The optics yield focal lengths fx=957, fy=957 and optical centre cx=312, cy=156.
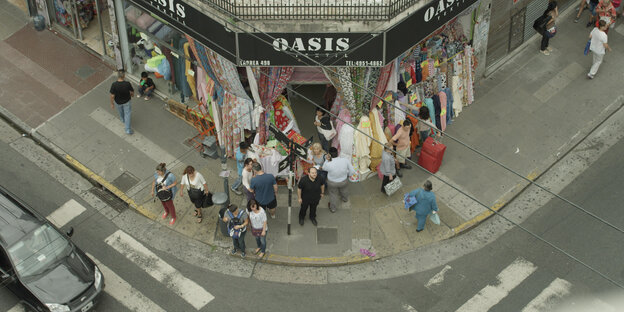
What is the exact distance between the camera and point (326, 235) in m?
20.3

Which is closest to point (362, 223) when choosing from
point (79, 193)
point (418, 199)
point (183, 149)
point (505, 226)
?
point (418, 199)

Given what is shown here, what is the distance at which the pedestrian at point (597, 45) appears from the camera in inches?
923

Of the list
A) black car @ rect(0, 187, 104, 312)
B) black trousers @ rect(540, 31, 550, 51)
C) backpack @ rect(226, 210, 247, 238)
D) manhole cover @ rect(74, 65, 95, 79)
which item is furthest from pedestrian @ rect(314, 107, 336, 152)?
black trousers @ rect(540, 31, 550, 51)

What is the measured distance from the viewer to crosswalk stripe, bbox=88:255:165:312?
18.8m

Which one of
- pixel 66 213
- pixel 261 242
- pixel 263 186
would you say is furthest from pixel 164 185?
pixel 66 213

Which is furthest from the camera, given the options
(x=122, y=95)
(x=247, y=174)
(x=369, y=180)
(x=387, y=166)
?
(x=122, y=95)

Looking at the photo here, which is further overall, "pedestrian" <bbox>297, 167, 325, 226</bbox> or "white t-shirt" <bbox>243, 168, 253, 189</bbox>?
"white t-shirt" <bbox>243, 168, 253, 189</bbox>

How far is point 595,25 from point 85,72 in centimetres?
1323

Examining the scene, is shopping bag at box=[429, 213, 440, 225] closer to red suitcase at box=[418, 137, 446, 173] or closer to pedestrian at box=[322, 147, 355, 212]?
red suitcase at box=[418, 137, 446, 173]

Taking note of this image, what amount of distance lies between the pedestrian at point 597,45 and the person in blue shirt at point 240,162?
9.20m

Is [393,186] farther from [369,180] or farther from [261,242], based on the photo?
[261,242]

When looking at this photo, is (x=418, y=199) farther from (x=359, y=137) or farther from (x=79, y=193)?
(x=79, y=193)

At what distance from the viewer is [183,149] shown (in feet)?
72.8

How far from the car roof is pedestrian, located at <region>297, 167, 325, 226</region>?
5253 millimetres
